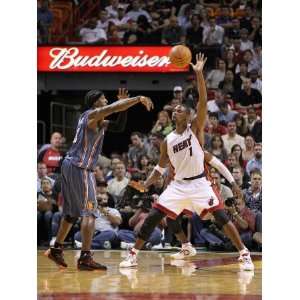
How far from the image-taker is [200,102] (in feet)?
27.6

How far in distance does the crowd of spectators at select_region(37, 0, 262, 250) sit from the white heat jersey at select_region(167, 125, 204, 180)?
7.35 feet

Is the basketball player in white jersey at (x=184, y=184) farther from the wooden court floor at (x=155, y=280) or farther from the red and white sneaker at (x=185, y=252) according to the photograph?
the red and white sneaker at (x=185, y=252)

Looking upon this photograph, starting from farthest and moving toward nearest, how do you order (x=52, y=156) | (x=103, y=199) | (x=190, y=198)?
1. (x=52, y=156)
2. (x=103, y=199)
3. (x=190, y=198)

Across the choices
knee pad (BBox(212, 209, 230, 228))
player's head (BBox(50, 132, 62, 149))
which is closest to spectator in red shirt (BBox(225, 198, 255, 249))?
knee pad (BBox(212, 209, 230, 228))

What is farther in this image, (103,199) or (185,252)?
(103,199)

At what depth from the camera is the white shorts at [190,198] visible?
8953mm

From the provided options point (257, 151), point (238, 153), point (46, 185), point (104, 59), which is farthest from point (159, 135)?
point (104, 59)

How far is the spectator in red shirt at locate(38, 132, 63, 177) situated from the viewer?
14.0 metres

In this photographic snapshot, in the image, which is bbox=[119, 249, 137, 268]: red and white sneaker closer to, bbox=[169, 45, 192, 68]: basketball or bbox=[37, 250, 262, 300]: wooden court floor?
bbox=[37, 250, 262, 300]: wooden court floor

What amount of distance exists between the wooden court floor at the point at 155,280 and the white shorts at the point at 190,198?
710 millimetres

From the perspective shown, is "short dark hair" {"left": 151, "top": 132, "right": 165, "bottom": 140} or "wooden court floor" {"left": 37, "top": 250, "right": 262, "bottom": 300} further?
"short dark hair" {"left": 151, "top": 132, "right": 165, "bottom": 140}

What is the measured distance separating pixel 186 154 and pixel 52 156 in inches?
220

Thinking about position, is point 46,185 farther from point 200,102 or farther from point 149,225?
point 200,102
